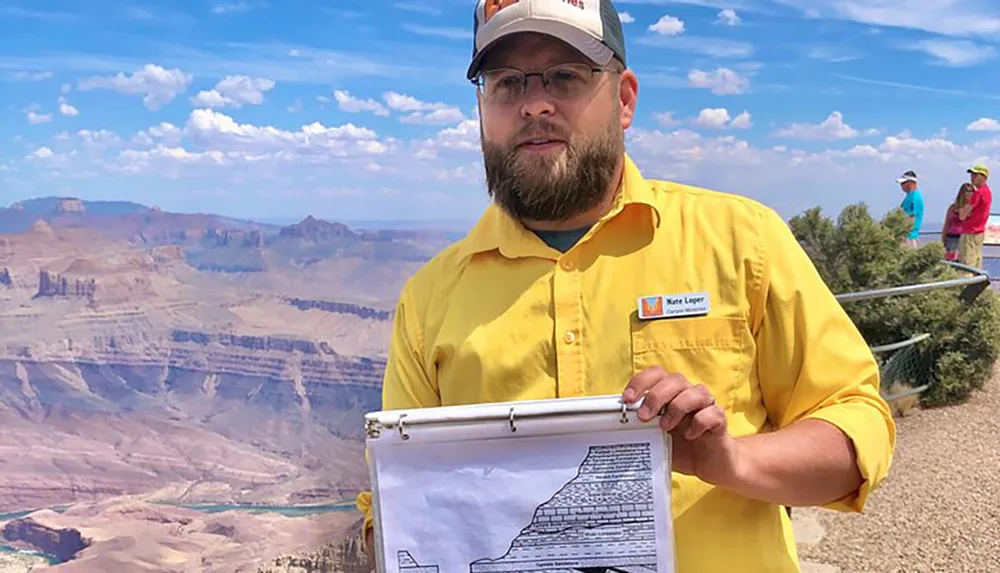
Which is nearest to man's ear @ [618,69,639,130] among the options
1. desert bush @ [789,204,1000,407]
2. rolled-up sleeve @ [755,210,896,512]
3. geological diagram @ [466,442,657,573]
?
rolled-up sleeve @ [755,210,896,512]

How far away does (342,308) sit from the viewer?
27.8 feet

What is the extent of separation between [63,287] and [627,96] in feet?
31.5

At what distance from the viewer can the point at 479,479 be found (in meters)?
1.30

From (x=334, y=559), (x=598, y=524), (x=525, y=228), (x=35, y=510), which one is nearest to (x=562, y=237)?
(x=525, y=228)

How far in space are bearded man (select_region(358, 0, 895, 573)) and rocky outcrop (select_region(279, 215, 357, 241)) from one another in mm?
Answer: 7488

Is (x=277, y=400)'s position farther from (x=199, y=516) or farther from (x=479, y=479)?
(x=479, y=479)

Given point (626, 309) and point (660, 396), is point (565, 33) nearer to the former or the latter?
point (626, 309)

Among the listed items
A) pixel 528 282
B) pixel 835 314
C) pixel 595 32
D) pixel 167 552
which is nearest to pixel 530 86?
pixel 595 32

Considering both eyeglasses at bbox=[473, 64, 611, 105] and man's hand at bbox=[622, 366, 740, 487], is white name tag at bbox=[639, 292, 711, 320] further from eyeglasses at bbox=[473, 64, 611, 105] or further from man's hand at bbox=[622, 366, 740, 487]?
eyeglasses at bbox=[473, 64, 611, 105]

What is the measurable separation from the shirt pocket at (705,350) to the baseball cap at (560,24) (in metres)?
0.61

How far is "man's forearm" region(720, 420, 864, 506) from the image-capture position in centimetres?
133

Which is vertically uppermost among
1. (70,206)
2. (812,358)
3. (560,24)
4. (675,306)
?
(70,206)

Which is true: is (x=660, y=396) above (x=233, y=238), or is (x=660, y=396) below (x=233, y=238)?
below

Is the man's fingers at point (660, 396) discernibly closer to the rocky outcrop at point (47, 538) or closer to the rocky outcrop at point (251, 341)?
the rocky outcrop at point (47, 538)
